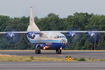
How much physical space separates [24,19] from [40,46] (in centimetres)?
5675

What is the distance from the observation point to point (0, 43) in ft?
291

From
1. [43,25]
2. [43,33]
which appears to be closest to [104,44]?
[43,25]

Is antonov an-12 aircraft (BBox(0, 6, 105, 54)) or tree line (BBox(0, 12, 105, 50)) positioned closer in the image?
antonov an-12 aircraft (BBox(0, 6, 105, 54))

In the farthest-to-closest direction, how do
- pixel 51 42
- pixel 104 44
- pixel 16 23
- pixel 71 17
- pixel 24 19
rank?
pixel 24 19
pixel 16 23
pixel 71 17
pixel 104 44
pixel 51 42

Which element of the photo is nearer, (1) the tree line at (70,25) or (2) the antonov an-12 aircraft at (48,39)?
(2) the antonov an-12 aircraft at (48,39)

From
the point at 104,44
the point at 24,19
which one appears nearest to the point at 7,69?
the point at 104,44

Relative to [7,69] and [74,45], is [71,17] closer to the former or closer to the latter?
[74,45]

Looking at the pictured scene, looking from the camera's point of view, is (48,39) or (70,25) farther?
(70,25)

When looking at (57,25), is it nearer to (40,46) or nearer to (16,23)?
(16,23)

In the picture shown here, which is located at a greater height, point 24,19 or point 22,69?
point 24,19

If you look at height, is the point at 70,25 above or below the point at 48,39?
above

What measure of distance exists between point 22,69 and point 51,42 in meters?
25.4

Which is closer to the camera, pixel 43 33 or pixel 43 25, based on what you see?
pixel 43 33

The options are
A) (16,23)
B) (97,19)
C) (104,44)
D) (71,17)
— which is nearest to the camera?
(104,44)
